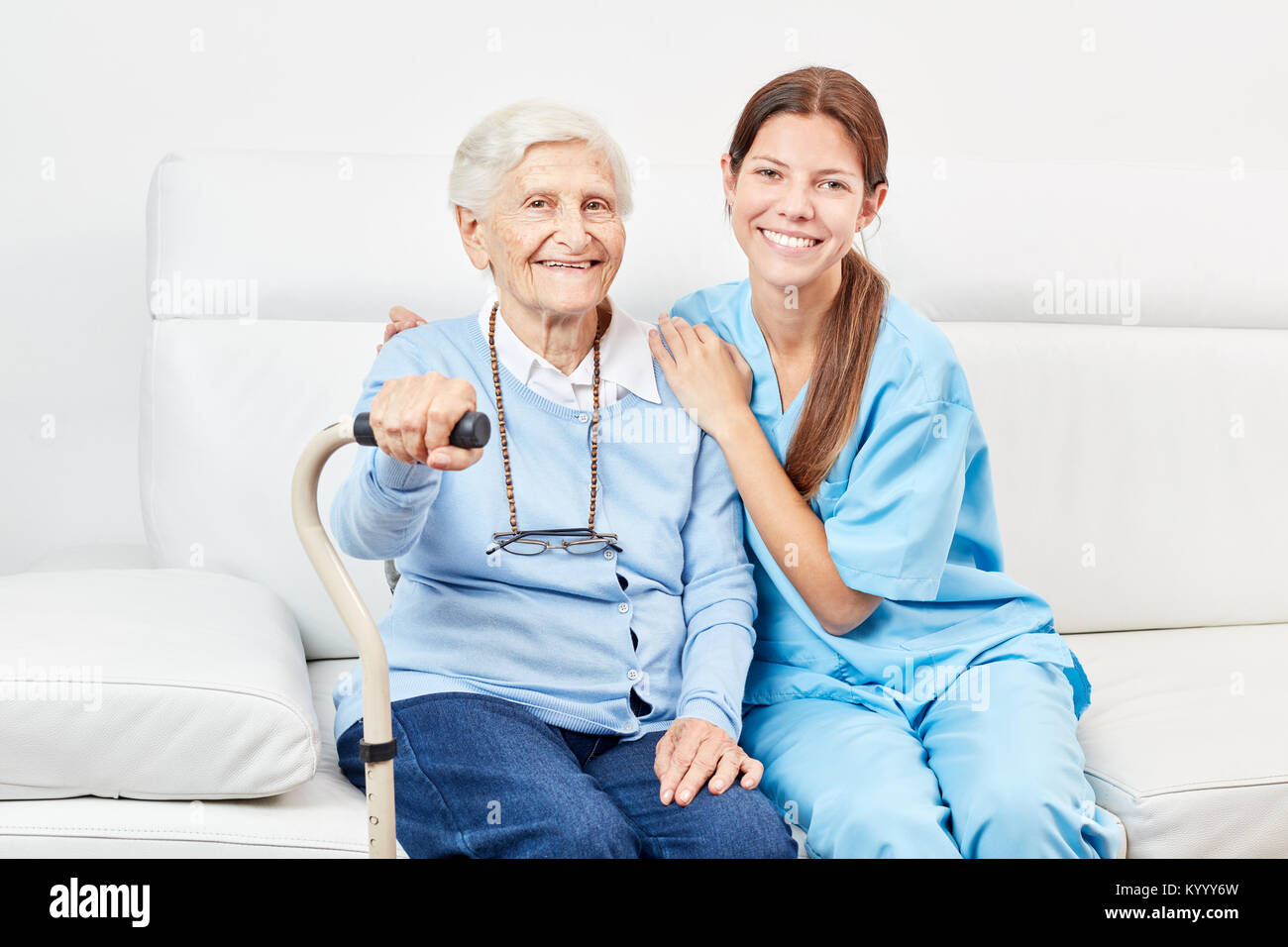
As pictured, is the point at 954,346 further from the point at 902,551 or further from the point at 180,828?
the point at 180,828

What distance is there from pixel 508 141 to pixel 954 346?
37.2 inches

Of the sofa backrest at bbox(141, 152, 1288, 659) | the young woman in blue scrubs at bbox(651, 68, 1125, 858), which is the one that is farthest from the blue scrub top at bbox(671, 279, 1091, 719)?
the sofa backrest at bbox(141, 152, 1288, 659)

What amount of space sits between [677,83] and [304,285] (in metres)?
0.78

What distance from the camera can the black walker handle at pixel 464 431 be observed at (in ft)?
3.03

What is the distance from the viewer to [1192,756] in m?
1.50

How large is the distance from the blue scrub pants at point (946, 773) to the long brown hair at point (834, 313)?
0.99 ft

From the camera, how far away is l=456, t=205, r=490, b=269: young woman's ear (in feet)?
4.93

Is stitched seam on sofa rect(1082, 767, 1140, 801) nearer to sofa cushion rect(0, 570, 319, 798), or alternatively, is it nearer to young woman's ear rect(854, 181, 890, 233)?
young woman's ear rect(854, 181, 890, 233)

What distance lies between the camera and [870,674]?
5.06ft

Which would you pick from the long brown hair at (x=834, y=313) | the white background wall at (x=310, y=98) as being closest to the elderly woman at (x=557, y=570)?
the long brown hair at (x=834, y=313)

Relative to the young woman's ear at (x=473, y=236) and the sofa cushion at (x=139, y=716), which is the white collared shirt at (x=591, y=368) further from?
the sofa cushion at (x=139, y=716)

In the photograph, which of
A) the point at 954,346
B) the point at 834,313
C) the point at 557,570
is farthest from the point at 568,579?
the point at 954,346

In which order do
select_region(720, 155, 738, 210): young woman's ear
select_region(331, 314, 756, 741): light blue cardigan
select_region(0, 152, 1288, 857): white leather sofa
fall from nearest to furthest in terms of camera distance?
select_region(331, 314, 756, 741): light blue cardigan < select_region(720, 155, 738, 210): young woman's ear < select_region(0, 152, 1288, 857): white leather sofa
